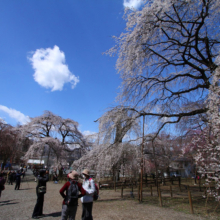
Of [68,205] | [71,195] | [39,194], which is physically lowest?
[39,194]

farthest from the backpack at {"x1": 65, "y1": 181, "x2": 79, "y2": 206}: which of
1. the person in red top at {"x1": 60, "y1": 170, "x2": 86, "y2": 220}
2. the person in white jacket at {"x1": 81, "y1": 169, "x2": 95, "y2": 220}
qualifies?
the person in white jacket at {"x1": 81, "y1": 169, "x2": 95, "y2": 220}

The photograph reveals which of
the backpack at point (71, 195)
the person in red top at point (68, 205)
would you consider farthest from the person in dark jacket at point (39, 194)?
the backpack at point (71, 195)

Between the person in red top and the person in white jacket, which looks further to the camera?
the person in white jacket

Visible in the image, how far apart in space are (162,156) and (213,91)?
14236mm

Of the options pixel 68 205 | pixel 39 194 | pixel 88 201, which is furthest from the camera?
pixel 39 194

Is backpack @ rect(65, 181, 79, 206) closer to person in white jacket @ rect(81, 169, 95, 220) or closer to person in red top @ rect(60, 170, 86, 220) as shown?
person in red top @ rect(60, 170, 86, 220)

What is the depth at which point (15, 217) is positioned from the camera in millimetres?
5117

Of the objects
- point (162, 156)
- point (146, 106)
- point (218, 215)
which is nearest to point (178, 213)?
point (218, 215)

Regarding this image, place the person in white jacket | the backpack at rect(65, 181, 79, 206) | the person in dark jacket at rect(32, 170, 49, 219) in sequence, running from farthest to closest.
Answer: the person in dark jacket at rect(32, 170, 49, 219)
the person in white jacket
the backpack at rect(65, 181, 79, 206)

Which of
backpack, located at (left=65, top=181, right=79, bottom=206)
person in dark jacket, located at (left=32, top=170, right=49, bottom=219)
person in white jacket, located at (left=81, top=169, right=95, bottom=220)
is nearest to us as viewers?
backpack, located at (left=65, top=181, right=79, bottom=206)

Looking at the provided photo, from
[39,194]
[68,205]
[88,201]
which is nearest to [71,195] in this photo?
[68,205]

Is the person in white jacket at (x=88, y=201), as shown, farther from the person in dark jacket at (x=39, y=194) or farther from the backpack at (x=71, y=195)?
the person in dark jacket at (x=39, y=194)

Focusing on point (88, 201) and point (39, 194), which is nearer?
point (88, 201)

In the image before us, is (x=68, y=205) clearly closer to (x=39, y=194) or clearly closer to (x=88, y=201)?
(x=88, y=201)
